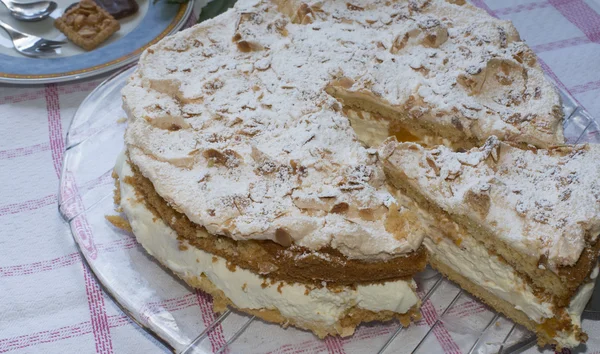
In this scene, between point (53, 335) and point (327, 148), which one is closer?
point (327, 148)

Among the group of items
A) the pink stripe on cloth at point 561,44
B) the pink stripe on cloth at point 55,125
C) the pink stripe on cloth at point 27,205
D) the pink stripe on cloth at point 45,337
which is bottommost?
the pink stripe on cloth at point 45,337

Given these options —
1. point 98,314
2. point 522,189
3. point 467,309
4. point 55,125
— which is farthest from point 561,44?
point 98,314

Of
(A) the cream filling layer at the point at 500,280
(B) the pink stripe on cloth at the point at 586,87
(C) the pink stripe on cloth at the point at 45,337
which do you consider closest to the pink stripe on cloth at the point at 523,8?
(B) the pink stripe on cloth at the point at 586,87

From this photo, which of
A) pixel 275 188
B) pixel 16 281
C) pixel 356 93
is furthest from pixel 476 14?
pixel 16 281

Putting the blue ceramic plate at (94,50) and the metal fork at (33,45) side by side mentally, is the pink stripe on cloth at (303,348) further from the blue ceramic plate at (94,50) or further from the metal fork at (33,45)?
the metal fork at (33,45)

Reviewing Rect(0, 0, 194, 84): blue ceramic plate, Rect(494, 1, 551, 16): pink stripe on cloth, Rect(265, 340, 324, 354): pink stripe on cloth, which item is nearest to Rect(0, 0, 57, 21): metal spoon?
Rect(0, 0, 194, 84): blue ceramic plate

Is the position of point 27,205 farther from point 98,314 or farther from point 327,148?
point 327,148
